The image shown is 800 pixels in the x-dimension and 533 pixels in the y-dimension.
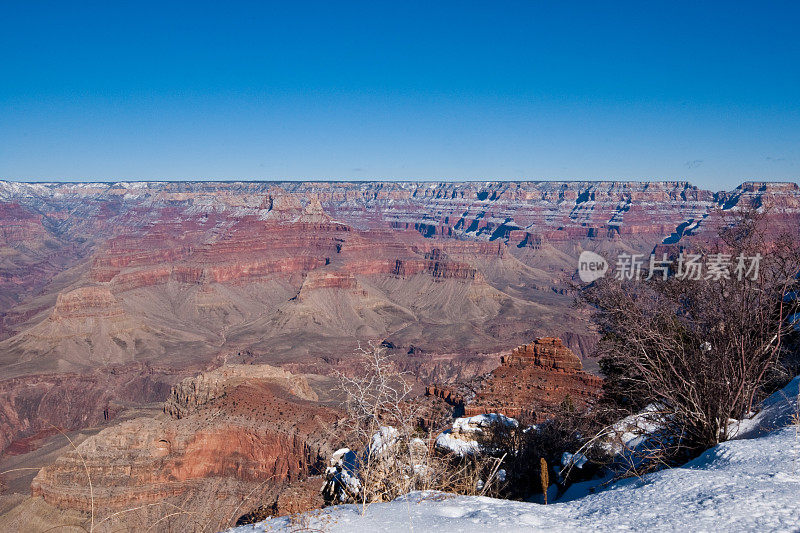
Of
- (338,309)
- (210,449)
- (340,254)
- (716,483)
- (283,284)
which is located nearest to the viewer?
(716,483)

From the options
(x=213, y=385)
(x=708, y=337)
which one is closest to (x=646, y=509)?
(x=708, y=337)

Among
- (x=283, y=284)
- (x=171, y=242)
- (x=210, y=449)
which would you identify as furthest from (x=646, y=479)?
(x=171, y=242)

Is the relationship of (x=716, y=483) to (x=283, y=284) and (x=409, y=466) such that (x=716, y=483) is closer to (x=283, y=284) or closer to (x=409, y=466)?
(x=409, y=466)

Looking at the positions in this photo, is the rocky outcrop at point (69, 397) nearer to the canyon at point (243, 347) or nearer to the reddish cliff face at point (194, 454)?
the canyon at point (243, 347)
